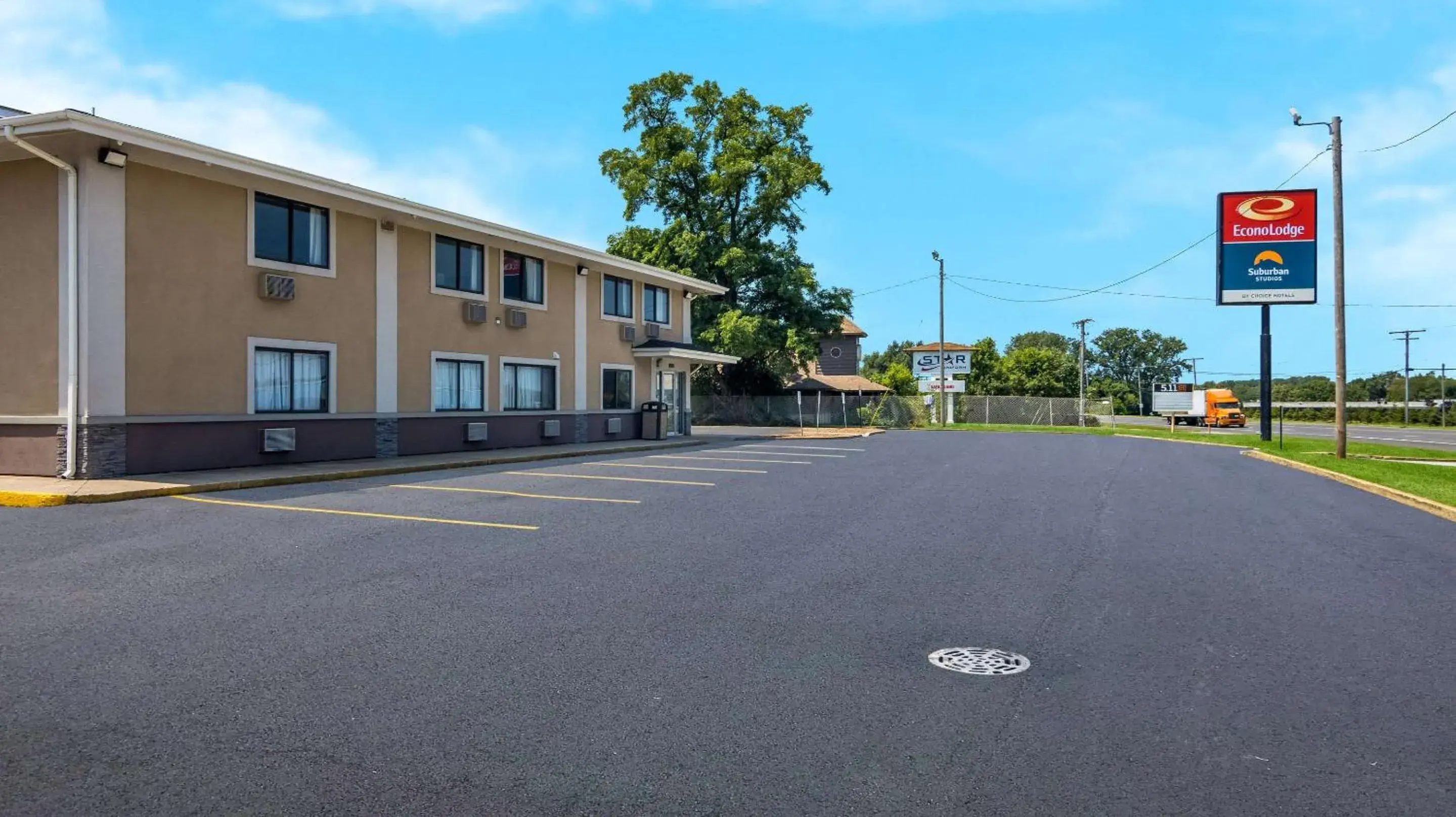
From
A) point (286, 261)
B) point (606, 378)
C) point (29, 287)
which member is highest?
point (286, 261)

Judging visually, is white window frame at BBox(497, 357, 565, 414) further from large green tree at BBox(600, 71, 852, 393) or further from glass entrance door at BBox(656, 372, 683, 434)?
large green tree at BBox(600, 71, 852, 393)

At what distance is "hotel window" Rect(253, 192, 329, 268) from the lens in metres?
16.5

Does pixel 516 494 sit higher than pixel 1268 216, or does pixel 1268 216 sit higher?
pixel 1268 216

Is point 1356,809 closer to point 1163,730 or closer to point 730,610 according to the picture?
point 1163,730

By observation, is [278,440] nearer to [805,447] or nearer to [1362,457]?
[805,447]

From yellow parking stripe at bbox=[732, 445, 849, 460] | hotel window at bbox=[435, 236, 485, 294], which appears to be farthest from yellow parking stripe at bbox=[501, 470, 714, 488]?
yellow parking stripe at bbox=[732, 445, 849, 460]

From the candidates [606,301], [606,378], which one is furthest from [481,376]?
[606,301]

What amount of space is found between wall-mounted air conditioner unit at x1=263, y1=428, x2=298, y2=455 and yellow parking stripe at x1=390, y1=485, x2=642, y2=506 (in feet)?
12.8

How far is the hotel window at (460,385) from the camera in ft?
68.2

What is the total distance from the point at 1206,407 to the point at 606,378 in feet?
186

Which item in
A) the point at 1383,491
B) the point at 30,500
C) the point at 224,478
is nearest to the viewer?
the point at 30,500

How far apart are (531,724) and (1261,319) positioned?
35132mm

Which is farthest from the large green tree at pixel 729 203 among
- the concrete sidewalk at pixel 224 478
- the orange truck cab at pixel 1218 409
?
the orange truck cab at pixel 1218 409

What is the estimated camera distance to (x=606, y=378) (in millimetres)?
27359
